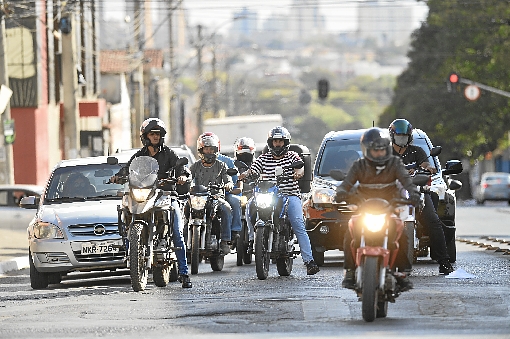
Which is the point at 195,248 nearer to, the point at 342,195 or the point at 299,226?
the point at 299,226

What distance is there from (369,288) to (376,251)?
327mm

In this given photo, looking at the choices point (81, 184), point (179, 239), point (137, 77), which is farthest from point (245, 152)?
point (137, 77)

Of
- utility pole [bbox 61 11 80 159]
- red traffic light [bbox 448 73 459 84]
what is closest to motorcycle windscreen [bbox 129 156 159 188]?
utility pole [bbox 61 11 80 159]

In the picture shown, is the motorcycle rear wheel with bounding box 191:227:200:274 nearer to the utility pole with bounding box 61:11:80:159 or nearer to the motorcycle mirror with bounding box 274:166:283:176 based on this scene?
the motorcycle mirror with bounding box 274:166:283:176

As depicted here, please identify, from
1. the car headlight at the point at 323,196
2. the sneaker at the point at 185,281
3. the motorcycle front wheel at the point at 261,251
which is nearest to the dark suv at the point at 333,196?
the car headlight at the point at 323,196

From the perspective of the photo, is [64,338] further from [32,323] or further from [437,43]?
[437,43]

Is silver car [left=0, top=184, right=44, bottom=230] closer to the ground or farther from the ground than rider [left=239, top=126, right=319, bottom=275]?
closer to the ground

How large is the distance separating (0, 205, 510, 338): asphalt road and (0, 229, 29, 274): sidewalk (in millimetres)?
4225

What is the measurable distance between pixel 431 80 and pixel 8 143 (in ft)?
176

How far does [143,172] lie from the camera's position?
14820 millimetres

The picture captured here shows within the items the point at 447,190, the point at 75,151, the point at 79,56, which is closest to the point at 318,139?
the point at 79,56

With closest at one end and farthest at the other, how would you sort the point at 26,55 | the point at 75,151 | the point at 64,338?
the point at 64,338 < the point at 75,151 < the point at 26,55

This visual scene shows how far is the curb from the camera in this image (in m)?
21.1

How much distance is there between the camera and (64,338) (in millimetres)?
10648
